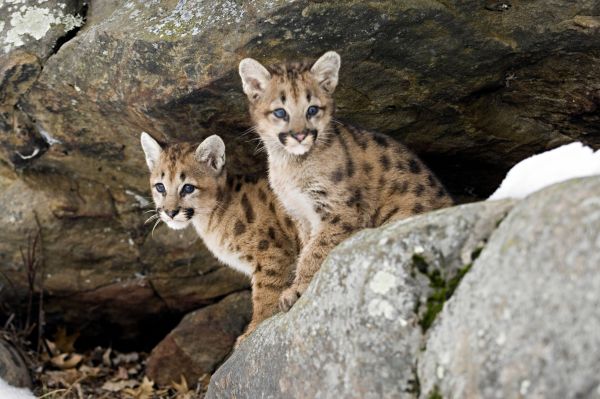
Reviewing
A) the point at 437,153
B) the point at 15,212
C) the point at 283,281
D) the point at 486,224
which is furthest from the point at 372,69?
the point at 15,212

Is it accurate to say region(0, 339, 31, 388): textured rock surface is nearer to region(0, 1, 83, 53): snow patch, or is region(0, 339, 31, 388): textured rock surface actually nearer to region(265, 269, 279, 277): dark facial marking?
region(265, 269, 279, 277): dark facial marking

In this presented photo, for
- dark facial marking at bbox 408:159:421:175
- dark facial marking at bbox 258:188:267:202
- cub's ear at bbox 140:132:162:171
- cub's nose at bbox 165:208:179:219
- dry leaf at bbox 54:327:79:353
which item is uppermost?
cub's ear at bbox 140:132:162:171

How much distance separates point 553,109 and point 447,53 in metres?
1.20

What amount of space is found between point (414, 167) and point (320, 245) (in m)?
1.14

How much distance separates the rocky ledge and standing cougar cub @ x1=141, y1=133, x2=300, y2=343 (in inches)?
74.7

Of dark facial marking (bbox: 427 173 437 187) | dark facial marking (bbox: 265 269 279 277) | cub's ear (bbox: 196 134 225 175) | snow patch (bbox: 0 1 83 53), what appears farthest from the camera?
snow patch (bbox: 0 1 83 53)

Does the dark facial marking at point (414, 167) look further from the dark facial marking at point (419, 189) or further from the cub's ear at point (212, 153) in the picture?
the cub's ear at point (212, 153)

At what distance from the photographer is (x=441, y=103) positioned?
7.20 meters

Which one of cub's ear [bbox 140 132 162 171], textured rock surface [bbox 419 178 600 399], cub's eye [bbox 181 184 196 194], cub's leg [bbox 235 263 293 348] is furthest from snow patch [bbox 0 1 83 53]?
textured rock surface [bbox 419 178 600 399]

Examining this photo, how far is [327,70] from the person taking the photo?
6.43 meters

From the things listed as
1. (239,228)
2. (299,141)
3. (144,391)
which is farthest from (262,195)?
(144,391)

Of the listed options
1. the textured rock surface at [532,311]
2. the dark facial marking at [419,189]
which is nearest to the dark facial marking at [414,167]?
the dark facial marking at [419,189]

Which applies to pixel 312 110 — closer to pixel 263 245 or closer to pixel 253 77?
pixel 253 77

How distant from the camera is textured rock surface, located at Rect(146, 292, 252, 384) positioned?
8555mm
